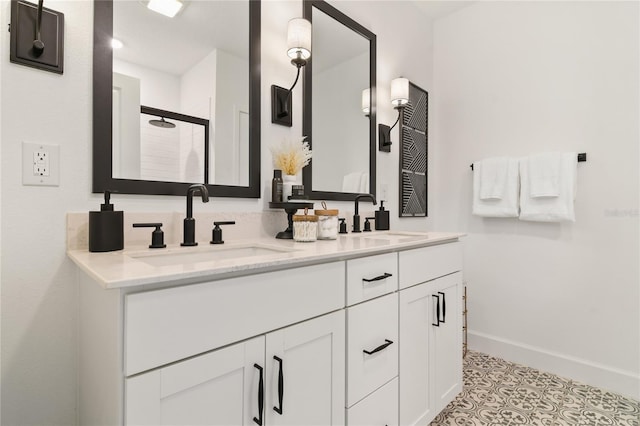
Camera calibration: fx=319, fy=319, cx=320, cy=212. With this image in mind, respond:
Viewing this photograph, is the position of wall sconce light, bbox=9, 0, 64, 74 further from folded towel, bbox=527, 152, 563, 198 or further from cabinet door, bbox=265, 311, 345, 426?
folded towel, bbox=527, 152, 563, 198

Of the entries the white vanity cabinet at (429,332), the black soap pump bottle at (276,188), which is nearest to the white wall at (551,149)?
the white vanity cabinet at (429,332)

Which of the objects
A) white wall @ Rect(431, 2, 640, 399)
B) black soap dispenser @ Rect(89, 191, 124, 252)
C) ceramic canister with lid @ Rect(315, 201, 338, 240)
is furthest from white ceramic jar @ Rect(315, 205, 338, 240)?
white wall @ Rect(431, 2, 640, 399)

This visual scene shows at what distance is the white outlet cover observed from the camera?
2.94 feet

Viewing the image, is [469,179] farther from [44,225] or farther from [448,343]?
[44,225]

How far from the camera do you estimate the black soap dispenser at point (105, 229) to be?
917 mm

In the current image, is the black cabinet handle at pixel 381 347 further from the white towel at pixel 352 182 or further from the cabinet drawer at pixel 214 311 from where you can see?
the white towel at pixel 352 182

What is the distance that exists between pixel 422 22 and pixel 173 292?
2.77m

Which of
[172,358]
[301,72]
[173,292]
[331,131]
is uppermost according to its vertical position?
[301,72]

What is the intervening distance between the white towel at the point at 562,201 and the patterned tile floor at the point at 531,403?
1.01 metres

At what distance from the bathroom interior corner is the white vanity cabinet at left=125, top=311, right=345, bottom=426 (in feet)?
0.23

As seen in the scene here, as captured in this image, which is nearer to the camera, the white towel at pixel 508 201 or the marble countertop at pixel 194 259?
the marble countertop at pixel 194 259

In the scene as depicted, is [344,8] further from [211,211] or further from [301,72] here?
[211,211]

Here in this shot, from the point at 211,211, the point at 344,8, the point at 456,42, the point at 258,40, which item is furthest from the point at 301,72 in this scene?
the point at 456,42

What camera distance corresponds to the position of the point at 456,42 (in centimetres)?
254
